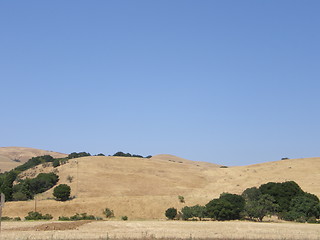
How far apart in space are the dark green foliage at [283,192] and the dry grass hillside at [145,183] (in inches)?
337

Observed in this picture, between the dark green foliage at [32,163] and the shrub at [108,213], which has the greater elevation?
the dark green foliage at [32,163]

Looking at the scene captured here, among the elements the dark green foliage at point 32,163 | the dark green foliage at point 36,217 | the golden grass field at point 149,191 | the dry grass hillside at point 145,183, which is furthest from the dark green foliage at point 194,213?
the dark green foliage at point 32,163

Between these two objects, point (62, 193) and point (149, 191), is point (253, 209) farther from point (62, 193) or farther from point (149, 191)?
point (62, 193)

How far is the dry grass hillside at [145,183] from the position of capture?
2255 inches

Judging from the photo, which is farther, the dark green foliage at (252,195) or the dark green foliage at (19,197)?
the dark green foliage at (19,197)

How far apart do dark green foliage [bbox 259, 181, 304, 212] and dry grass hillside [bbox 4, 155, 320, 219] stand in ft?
28.1

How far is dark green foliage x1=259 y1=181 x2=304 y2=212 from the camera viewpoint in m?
55.4

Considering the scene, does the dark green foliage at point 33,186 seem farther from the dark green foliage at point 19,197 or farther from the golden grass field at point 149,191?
the golden grass field at point 149,191

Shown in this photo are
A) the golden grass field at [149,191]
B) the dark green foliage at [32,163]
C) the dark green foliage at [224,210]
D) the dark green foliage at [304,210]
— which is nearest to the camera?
the golden grass field at [149,191]

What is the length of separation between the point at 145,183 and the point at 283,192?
93.4ft

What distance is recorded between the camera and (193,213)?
1903 inches

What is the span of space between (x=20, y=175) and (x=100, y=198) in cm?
3130

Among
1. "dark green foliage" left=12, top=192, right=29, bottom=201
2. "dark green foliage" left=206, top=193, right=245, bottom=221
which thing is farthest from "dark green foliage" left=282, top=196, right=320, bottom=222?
"dark green foliage" left=12, top=192, right=29, bottom=201

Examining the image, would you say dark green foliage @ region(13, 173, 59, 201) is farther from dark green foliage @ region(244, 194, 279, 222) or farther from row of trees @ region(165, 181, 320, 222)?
dark green foliage @ region(244, 194, 279, 222)
